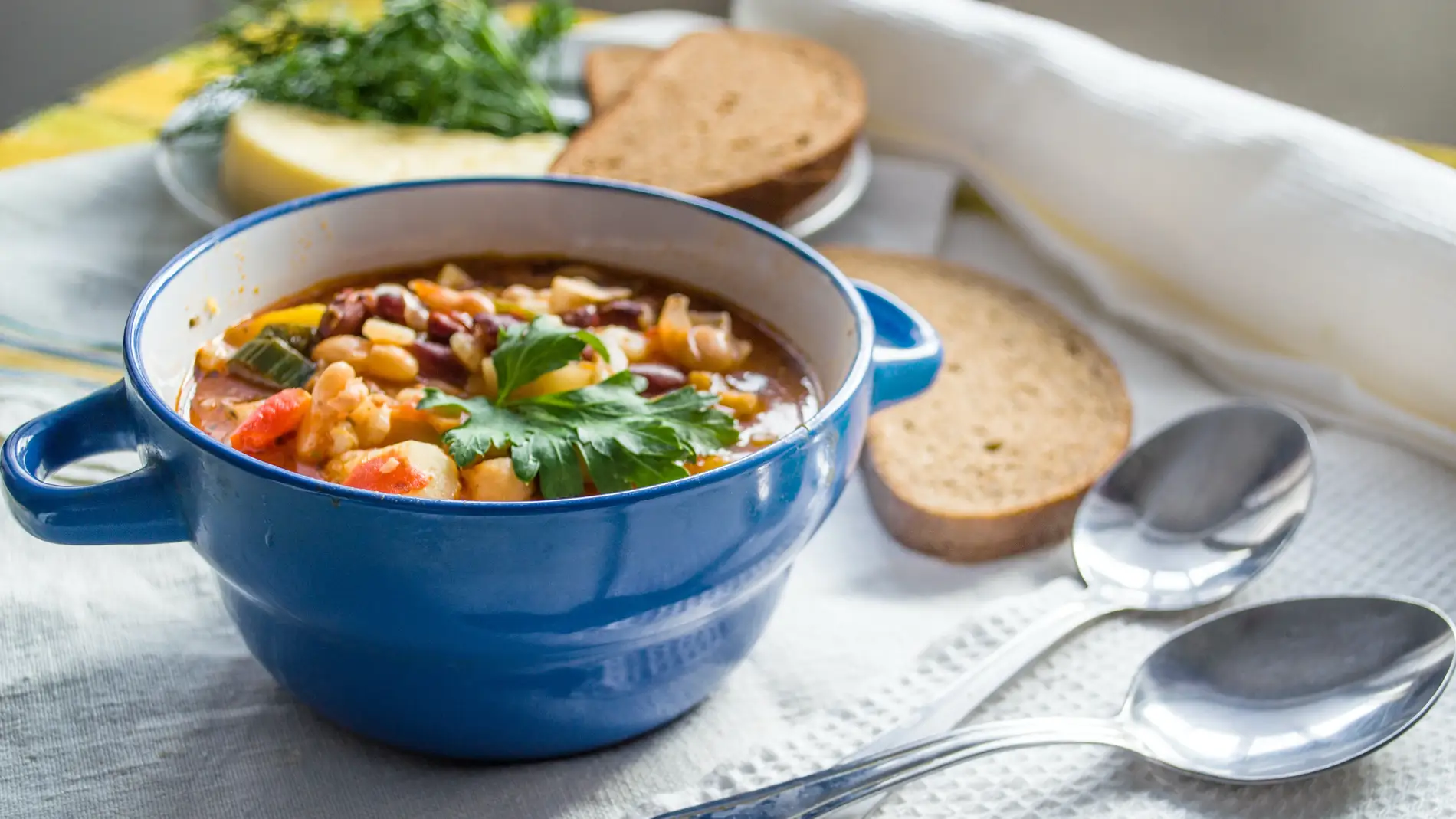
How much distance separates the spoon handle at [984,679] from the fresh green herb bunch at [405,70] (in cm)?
160

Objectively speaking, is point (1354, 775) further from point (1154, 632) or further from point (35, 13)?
point (35, 13)

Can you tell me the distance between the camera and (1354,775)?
143 centimetres

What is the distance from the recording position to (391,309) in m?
1.59

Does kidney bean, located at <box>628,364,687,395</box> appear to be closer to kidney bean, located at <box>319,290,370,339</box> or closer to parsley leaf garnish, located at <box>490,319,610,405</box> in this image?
parsley leaf garnish, located at <box>490,319,610,405</box>

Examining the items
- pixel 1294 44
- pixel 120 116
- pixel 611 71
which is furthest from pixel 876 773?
pixel 1294 44

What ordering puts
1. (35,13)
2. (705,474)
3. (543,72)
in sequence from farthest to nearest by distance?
(35,13)
(543,72)
(705,474)

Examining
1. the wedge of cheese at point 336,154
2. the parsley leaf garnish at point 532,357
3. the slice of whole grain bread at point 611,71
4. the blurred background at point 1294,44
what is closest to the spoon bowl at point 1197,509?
the parsley leaf garnish at point 532,357

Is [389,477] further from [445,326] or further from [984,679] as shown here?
[984,679]

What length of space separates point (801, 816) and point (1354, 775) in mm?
625

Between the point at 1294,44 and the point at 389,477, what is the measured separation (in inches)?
160

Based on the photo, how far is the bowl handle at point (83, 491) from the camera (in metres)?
1.22

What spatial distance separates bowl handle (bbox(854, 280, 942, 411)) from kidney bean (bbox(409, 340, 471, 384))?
47 centimetres

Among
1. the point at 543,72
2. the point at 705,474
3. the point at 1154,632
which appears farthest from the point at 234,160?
the point at 1154,632

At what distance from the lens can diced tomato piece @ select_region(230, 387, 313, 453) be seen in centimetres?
136
